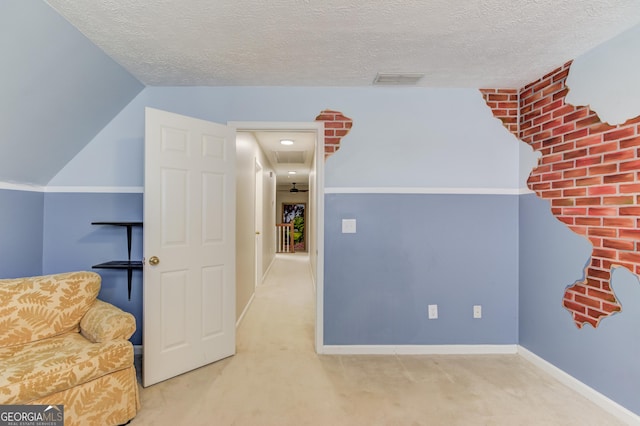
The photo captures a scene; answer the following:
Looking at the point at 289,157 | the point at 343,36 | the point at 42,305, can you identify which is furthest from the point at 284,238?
the point at 343,36

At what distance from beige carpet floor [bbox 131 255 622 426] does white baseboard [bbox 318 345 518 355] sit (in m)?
0.06

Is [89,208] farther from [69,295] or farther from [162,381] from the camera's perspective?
[162,381]

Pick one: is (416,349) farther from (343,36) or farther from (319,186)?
(343,36)

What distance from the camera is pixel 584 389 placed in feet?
6.91

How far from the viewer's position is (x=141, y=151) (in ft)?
8.77

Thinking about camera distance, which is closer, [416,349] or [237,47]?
[237,47]

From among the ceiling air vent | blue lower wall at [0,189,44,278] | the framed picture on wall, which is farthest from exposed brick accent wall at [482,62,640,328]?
the framed picture on wall

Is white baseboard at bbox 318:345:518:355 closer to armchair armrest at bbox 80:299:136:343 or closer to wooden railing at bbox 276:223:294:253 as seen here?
armchair armrest at bbox 80:299:136:343

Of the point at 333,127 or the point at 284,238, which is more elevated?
the point at 333,127

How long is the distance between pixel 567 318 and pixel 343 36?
255 cm

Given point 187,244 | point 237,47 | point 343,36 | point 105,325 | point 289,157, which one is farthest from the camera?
point 289,157

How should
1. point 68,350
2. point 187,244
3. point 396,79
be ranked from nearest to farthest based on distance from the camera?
1. point 68,350
2. point 187,244
3. point 396,79

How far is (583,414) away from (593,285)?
81 centimetres

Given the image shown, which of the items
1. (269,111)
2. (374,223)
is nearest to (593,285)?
(374,223)
